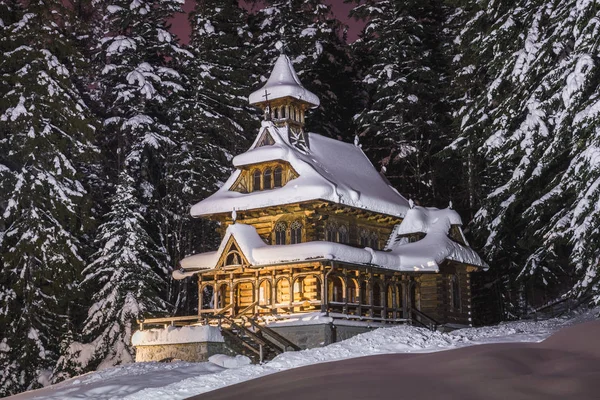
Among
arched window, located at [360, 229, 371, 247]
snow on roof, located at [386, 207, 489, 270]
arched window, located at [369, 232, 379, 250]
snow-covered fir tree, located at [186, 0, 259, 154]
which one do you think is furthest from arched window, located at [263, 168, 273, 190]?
snow-covered fir tree, located at [186, 0, 259, 154]

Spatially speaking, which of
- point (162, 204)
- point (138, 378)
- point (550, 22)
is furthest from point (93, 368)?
point (550, 22)

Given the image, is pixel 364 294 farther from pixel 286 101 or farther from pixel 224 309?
pixel 286 101

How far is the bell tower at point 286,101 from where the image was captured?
40469 millimetres

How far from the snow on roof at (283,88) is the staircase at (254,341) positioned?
11894 millimetres

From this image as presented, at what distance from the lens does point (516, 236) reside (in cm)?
3947

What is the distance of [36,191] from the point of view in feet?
127

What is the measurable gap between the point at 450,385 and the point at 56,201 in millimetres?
29476

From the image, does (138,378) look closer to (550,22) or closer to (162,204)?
(550,22)

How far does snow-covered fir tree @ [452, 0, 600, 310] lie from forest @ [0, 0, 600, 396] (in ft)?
0.25

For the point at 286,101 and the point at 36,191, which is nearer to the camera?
the point at 36,191

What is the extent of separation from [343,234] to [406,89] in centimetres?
1449

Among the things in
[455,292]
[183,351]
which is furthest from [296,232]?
[455,292]

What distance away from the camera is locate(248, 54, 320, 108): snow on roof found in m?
40.4

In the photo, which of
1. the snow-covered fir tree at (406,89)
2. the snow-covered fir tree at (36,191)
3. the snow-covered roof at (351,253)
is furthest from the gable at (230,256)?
the snow-covered fir tree at (406,89)
